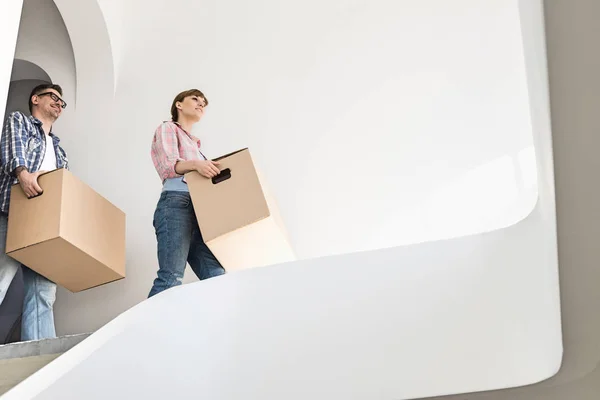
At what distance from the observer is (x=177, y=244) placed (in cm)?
236

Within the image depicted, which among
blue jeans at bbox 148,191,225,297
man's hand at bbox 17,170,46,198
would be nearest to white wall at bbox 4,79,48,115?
man's hand at bbox 17,170,46,198

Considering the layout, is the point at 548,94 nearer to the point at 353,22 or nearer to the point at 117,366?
the point at 117,366

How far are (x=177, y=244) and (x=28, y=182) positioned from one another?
21.8 inches

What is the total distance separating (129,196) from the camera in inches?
133

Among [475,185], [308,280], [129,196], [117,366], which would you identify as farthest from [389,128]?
[117,366]

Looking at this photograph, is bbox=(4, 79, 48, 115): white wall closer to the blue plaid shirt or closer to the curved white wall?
the curved white wall

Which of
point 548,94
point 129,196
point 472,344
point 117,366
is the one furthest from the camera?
point 129,196

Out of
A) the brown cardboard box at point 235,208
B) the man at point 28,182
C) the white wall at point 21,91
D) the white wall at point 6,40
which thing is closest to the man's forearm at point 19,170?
the man at point 28,182

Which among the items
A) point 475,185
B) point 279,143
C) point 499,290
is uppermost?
point 279,143

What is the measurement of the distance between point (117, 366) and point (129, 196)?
2.01 m

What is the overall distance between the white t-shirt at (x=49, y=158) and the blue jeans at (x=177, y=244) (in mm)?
558

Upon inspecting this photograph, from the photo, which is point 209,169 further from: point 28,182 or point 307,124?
point 307,124

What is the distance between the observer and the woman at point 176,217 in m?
2.34

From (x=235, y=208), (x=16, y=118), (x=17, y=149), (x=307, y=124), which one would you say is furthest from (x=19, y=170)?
(x=307, y=124)
